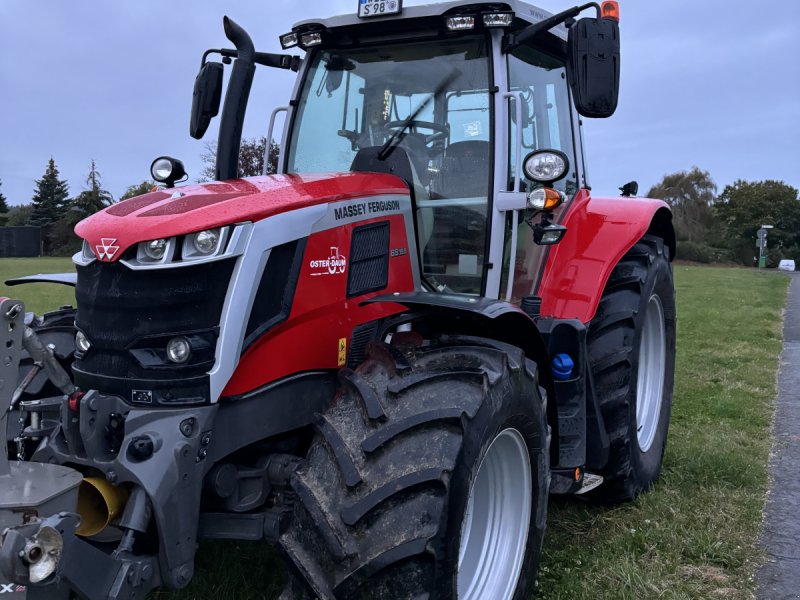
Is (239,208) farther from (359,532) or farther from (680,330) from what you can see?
(680,330)

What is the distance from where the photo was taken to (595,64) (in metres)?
3.02

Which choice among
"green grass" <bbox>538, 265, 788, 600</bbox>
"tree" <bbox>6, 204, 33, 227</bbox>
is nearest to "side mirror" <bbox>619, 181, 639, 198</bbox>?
"green grass" <bbox>538, 265, 788, 600</bbox>

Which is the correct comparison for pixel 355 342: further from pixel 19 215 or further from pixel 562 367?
pixel 19 215

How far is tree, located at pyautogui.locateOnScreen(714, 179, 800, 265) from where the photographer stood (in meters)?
53.1

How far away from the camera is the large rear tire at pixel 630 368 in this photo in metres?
3.73

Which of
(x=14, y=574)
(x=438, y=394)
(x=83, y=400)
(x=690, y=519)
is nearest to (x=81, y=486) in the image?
(x=83, y=400)

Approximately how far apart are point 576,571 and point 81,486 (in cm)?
214

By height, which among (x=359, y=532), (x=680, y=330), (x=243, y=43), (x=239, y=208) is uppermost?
(x=243, y=43)

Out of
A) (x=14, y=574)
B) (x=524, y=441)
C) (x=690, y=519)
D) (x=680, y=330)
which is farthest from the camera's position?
(x=680, y=330)

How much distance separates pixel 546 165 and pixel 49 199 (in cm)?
5710

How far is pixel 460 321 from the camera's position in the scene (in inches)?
115

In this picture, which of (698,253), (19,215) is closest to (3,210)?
(19,215)

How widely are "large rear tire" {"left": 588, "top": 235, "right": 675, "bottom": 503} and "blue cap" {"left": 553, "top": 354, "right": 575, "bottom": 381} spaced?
1.42 feet

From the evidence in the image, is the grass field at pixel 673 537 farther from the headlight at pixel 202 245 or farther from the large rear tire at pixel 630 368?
the headlight at pixel 202 245
